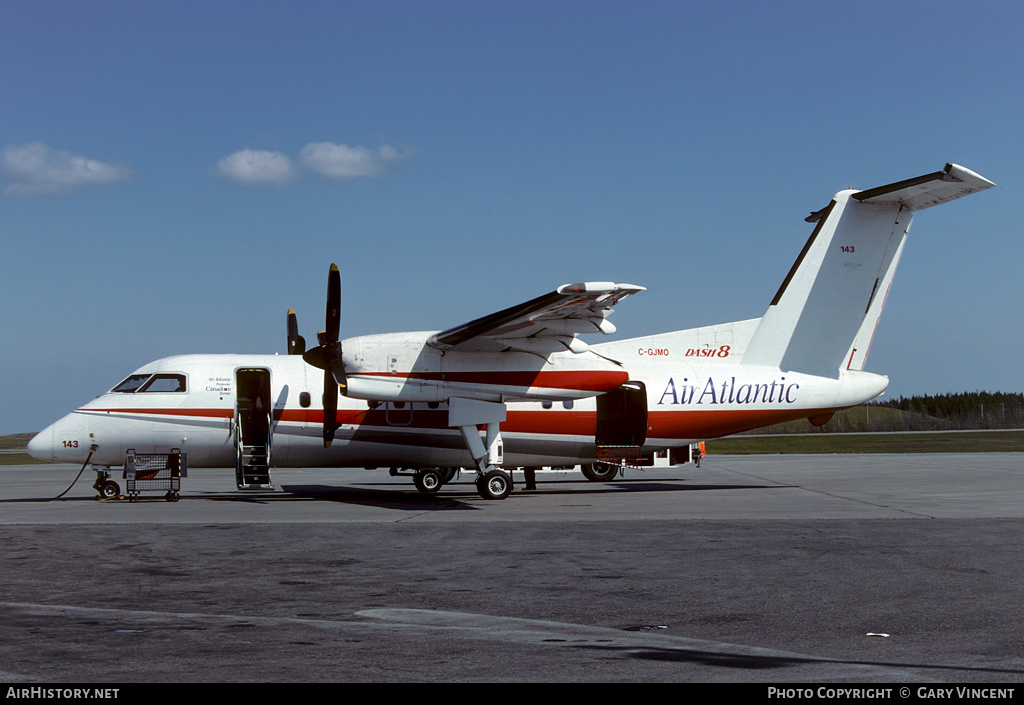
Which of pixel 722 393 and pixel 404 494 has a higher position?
pixel 722 393

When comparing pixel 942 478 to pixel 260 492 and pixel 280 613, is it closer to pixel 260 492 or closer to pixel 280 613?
pixel 260 492

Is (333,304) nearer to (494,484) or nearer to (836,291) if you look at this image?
(494,484)

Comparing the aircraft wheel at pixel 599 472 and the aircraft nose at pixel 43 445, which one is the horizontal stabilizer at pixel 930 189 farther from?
the aircraft nose at pixel 43 445

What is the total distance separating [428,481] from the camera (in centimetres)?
2488

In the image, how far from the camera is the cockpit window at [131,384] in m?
22.6

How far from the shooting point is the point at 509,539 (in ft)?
46.8

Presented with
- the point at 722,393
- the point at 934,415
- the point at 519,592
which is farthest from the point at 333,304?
the point at 934,415

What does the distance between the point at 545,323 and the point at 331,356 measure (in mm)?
4843

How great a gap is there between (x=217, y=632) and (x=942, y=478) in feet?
78.8

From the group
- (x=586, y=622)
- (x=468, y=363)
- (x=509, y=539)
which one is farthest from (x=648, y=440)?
(x=586, y=622)

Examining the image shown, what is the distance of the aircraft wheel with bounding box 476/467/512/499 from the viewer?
872 inches

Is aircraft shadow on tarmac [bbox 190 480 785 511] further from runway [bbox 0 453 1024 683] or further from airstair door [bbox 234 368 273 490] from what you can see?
runway [bbox 0 453 1024 683]

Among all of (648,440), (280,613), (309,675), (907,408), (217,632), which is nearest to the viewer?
(309,675)

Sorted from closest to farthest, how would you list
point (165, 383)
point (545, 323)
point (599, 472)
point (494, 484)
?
point (545, 323) < point (494, 484) < point (165, 383) < point (599, 472)
